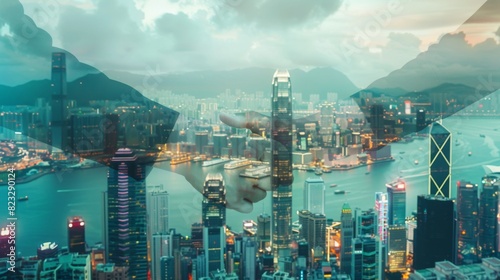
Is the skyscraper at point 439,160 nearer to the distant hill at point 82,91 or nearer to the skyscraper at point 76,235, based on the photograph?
the distant hill at point 82,91

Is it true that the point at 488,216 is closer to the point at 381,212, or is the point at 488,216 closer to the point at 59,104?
the point at 381,212

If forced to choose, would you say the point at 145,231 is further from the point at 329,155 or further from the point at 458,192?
the point at 458,192

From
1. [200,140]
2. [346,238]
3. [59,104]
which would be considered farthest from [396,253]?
[59,104]

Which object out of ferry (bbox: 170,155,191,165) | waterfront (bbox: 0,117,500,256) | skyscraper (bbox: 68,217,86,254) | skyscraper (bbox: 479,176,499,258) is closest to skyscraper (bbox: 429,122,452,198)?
waterfront (bbox: 0,117,500,256)

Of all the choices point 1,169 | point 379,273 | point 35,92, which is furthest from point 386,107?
point 1,169

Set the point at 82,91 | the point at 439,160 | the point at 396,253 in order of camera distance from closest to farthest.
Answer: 1. the point at 82,91
2. the point at 396,253
3. the point at 439,160
